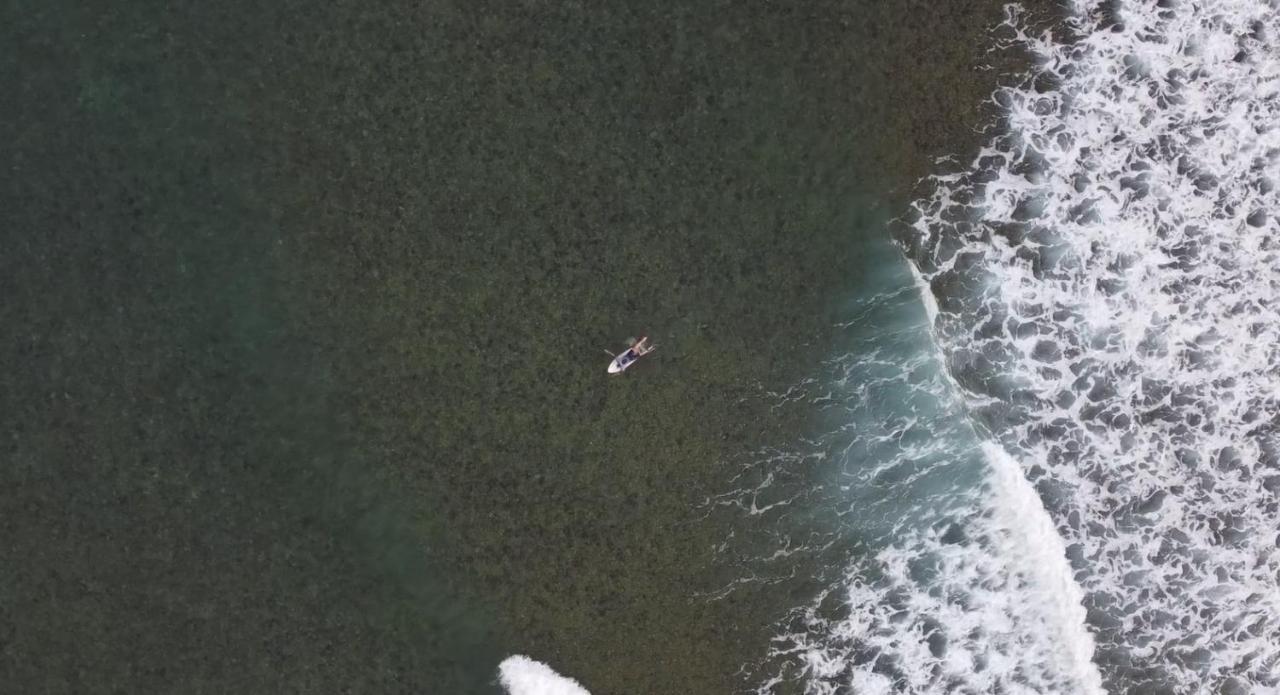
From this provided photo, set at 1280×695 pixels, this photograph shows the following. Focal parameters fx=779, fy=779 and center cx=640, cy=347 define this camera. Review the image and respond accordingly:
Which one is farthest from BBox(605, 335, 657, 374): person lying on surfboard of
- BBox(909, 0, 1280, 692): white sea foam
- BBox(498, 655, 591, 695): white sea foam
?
BBox(498, 655, 591, 695): white sea foam

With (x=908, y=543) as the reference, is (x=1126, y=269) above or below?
above

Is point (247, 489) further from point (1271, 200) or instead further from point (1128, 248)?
point (1271, 200)

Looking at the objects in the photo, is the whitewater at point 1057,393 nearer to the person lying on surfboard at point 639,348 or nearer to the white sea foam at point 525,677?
the person lying on surfboard at point 639,348

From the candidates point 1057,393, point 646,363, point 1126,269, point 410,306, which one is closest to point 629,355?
point 646,363

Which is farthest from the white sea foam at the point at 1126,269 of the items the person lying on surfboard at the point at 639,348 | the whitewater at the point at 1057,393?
the person lying on surfboard at the point at 639,348

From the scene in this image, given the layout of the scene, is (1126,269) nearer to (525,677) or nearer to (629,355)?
(629,355)

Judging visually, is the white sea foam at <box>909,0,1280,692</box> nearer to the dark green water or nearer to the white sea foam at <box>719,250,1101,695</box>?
the white sea foam at <box>719,250,1101,695</box>

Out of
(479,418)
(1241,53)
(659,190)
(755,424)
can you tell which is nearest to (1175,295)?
(1241,53)
